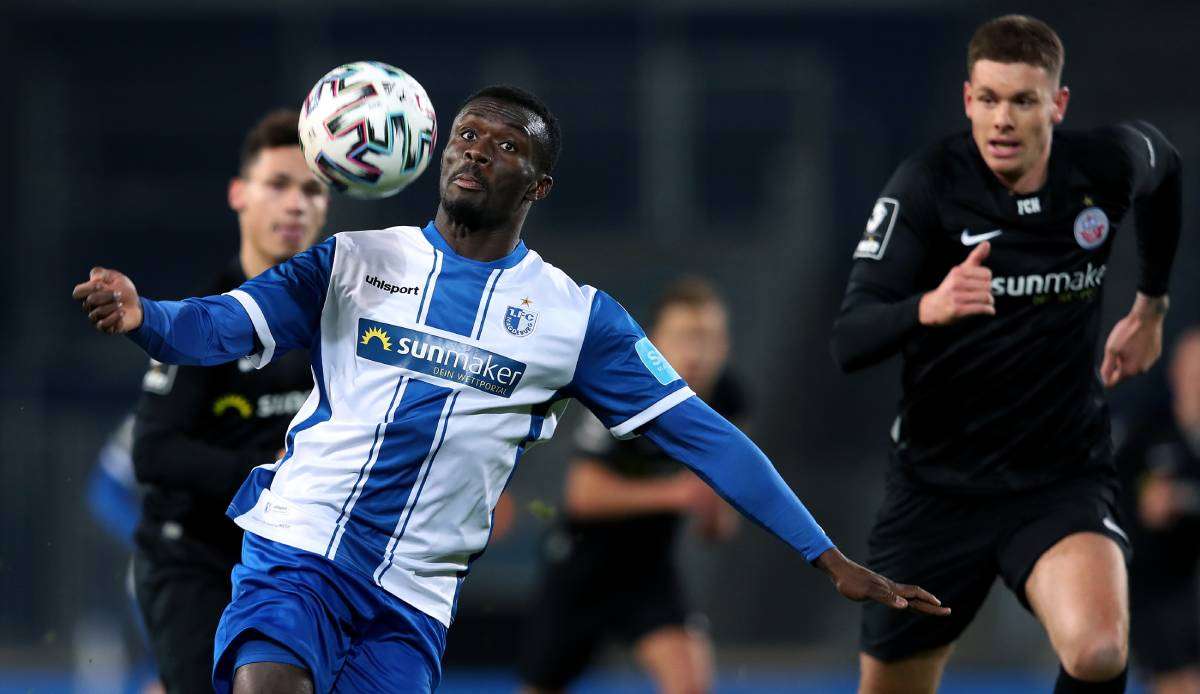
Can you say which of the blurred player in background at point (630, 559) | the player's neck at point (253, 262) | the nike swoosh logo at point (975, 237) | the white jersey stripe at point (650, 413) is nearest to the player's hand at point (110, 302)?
the white jersey stripe at point (650, 413)

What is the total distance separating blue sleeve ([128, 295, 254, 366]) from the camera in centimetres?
374

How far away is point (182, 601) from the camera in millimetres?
5391

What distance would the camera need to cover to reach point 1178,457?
10023 millimetres

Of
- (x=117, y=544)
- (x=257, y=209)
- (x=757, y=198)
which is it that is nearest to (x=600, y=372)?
(x=257, y=209)

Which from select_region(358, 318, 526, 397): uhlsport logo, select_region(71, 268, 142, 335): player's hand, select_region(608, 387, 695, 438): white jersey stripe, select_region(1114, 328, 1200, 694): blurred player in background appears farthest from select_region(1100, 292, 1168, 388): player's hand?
select_region(1114, 328, 1200, 694): blurred player in background

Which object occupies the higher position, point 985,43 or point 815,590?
point 985,43

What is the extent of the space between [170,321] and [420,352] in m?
0.64

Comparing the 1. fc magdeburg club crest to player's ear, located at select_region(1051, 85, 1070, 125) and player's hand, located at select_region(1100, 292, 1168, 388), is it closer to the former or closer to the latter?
player's ear, located at select_region(1051, 85, 1070, 125)

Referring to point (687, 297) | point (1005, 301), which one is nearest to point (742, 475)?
point (1005, 301)

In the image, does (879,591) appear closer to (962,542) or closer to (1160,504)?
(962,542)

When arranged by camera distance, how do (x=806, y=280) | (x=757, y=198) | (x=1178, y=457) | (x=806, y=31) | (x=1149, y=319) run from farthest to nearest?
1. (x=806, y=31)
2. (x=757, y=198)
3. (x=806, y=280)
4. (x=1178, y=457)
5. (x=1149, y=319)

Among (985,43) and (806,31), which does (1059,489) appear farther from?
(806,31)

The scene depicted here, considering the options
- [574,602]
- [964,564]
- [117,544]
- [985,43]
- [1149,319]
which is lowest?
[117,544]

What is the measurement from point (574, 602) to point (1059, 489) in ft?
11.7
